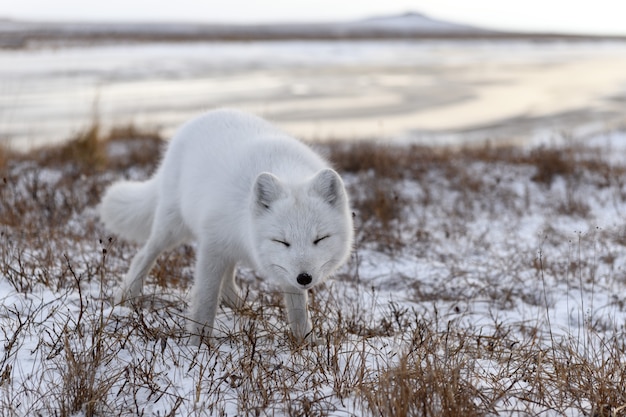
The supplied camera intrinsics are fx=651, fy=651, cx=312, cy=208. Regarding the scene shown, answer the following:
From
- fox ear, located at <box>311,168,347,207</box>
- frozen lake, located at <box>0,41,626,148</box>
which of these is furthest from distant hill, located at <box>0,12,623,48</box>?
fox ear, located at <box>311,168,347,207</box>

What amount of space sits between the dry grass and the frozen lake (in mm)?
2793

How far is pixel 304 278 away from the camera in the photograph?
9.81 ft

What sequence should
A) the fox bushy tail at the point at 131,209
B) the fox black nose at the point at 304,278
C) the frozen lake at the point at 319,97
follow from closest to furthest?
1. the fox black nose at the point at 304,278
2. the fox bushy tail at the point at 131,209
3. the frozen lake at the point at 319,97

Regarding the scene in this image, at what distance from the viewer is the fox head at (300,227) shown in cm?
306

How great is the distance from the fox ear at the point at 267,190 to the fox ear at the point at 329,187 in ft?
0.57

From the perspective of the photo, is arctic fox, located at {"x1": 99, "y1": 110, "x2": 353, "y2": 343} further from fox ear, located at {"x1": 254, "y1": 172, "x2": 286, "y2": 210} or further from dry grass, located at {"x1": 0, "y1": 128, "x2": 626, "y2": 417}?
dry grass, located at {"x1": 0, "y1": 128, "x2": 626, "y2": 417}

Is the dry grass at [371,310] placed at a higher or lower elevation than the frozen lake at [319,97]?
higher

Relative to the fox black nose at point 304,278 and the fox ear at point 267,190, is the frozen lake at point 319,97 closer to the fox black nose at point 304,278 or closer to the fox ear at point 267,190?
the fox ear at point 267,190

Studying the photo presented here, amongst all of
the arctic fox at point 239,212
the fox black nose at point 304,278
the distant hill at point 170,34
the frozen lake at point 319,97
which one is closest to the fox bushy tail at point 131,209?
the arctic fox at point 239,212

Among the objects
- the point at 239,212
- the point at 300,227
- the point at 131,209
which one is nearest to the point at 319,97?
the point at 131,209

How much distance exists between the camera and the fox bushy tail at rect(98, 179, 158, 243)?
4598 millimetres

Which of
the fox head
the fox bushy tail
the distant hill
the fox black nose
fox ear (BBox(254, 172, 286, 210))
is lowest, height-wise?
the distant hill

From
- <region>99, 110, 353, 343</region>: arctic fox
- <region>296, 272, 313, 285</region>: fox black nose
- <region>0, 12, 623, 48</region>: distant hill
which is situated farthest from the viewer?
<region>0, 12, 623, 48</region>: distant hill

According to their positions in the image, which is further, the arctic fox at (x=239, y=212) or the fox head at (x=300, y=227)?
the arctic fox at (x=239, y=212)
